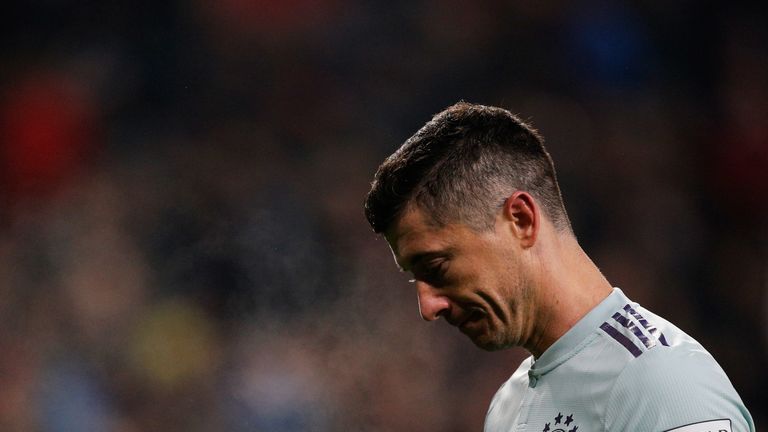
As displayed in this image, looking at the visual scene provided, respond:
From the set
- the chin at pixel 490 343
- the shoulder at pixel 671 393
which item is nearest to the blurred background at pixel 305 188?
the chin at pixel 490 343

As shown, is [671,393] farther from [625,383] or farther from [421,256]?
[421,256]

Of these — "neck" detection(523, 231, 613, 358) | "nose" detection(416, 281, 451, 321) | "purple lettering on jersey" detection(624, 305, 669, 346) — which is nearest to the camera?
"purple lettering on jersey" detection(624, 305, 669, 346)

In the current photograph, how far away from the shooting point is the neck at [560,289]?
4.22ft

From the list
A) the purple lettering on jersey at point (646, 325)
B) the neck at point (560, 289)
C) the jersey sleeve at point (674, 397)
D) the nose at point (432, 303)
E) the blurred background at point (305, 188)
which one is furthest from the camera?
the blurred background at point (305, 188)

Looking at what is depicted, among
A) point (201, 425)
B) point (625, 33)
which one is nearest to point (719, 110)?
point (625, 33)

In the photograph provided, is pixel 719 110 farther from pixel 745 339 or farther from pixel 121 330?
pixel 121 330

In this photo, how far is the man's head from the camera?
1.31 m

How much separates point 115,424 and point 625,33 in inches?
111

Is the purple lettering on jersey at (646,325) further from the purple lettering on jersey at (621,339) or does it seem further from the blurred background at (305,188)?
the blurred background at (305,188)

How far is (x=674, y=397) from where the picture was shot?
41.9 inches

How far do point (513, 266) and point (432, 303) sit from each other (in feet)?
0.55

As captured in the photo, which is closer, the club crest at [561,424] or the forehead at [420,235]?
the club crest at [561,424]

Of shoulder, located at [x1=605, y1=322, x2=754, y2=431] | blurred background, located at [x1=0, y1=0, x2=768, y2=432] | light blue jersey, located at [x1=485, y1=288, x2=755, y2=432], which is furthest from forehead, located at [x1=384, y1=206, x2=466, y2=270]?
blurred background, located at [x1=0, y1=0, x2=768, y2=432]

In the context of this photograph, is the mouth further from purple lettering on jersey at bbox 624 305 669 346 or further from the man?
purple lettering on jersey at bbox 624 305 669 346
